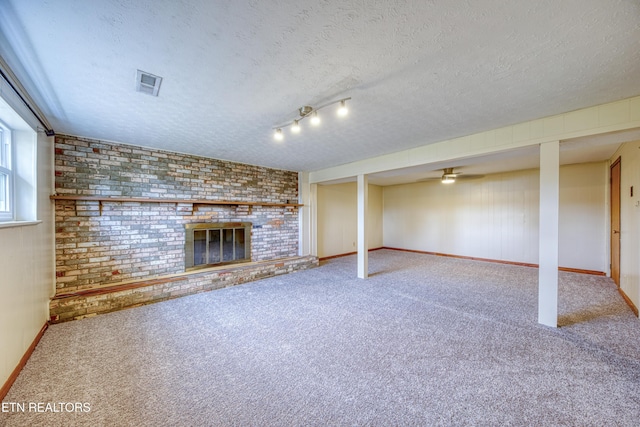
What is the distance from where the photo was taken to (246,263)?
16.9ft

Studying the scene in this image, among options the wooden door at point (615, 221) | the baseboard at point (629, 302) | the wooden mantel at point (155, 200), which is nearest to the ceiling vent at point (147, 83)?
the wooden mantel at point (155, 200)

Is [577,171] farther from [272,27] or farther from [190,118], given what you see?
[190,118]

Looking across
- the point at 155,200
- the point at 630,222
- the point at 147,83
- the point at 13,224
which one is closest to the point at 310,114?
the point at 147,83

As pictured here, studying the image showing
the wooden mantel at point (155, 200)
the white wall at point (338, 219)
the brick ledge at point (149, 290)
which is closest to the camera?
the brick ledge at point (149, 290)

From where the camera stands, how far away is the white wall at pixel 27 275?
191cm

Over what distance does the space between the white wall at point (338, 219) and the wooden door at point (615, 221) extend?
526 centimetres

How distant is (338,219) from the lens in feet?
24.1

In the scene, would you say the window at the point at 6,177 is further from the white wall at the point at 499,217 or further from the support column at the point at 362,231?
the white wall at the point at 499,217

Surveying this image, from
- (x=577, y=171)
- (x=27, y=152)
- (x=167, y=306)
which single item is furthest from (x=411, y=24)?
(x=577, y=171)

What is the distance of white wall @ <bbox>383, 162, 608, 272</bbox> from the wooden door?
1.23ft

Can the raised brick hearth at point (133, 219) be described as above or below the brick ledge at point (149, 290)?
above

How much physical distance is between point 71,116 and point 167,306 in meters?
2.61

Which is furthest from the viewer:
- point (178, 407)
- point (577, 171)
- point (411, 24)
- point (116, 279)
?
point (577, 171)

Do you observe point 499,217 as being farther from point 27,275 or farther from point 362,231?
point 27,275
